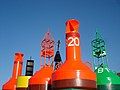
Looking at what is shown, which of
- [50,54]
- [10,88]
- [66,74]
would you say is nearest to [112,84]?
[66,74]

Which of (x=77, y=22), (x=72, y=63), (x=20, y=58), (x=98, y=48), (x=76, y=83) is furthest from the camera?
(x=20, y=58)

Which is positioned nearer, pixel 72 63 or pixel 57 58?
pixel 72 63

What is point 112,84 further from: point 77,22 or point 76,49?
point 77,22

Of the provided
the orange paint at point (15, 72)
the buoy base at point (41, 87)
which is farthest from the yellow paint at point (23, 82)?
the buoy base at point (41, 87)

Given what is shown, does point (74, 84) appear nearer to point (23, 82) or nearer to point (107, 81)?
point (107, 81)

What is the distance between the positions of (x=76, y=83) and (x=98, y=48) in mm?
11151

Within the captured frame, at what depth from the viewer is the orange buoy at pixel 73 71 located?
15273 mm

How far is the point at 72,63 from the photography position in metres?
16.5

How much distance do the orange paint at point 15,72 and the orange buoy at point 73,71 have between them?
12.0 metres

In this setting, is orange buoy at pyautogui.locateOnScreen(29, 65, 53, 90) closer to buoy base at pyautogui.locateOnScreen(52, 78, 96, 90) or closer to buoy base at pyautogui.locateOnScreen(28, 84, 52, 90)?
buoy base at pyautogui.locateOnScreen(28, 84, 52, 90)

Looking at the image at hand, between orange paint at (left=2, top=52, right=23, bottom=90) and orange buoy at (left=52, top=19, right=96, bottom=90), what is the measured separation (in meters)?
12.0

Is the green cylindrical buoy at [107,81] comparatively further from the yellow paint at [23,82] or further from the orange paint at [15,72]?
the orange paint at [15,72]

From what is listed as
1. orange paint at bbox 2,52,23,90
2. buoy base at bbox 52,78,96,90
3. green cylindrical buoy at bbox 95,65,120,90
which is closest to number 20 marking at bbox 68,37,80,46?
buoy base at bbox 52,78,96,90

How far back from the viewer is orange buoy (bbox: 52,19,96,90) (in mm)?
15273
